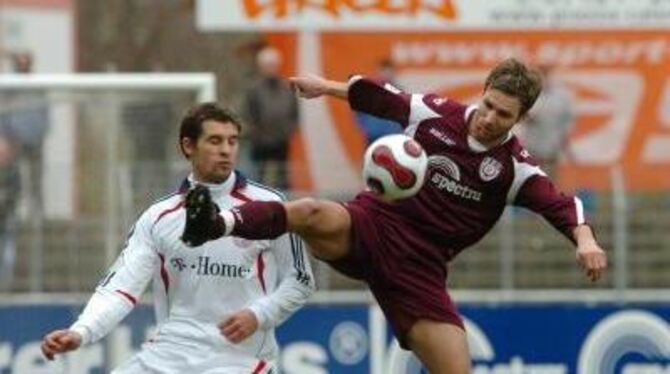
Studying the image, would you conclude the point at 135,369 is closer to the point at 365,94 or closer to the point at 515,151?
the point at 365,94

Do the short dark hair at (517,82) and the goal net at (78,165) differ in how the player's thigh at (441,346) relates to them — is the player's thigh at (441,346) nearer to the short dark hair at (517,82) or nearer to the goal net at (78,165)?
the short dark hair at (517,82)

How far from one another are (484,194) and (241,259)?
1.13 m

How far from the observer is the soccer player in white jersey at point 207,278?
10633 mm

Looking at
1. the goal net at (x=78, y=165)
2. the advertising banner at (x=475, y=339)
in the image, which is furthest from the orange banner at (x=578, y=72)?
the advertising banner at (x=475, y=339)

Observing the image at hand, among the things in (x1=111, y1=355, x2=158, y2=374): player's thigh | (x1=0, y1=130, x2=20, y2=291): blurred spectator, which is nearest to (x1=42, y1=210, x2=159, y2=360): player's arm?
(x1=111, y1=355, x2=158, y2=374): player's thigh

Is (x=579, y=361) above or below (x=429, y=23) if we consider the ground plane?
below

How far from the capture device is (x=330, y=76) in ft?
64.0

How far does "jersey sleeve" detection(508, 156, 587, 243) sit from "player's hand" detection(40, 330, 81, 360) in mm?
2113

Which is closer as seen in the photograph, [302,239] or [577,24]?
[302,239]

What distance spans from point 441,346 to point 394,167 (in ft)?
→ 3.25

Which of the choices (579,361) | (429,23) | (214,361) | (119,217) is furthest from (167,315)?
(429,23)

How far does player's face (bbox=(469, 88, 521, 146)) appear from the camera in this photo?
1070cm

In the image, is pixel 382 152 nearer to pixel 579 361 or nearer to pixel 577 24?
pixel 579 361

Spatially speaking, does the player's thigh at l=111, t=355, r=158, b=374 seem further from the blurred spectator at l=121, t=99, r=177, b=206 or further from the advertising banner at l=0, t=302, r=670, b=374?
the blurred spectator at l=121, t=99, r=177, b=206
